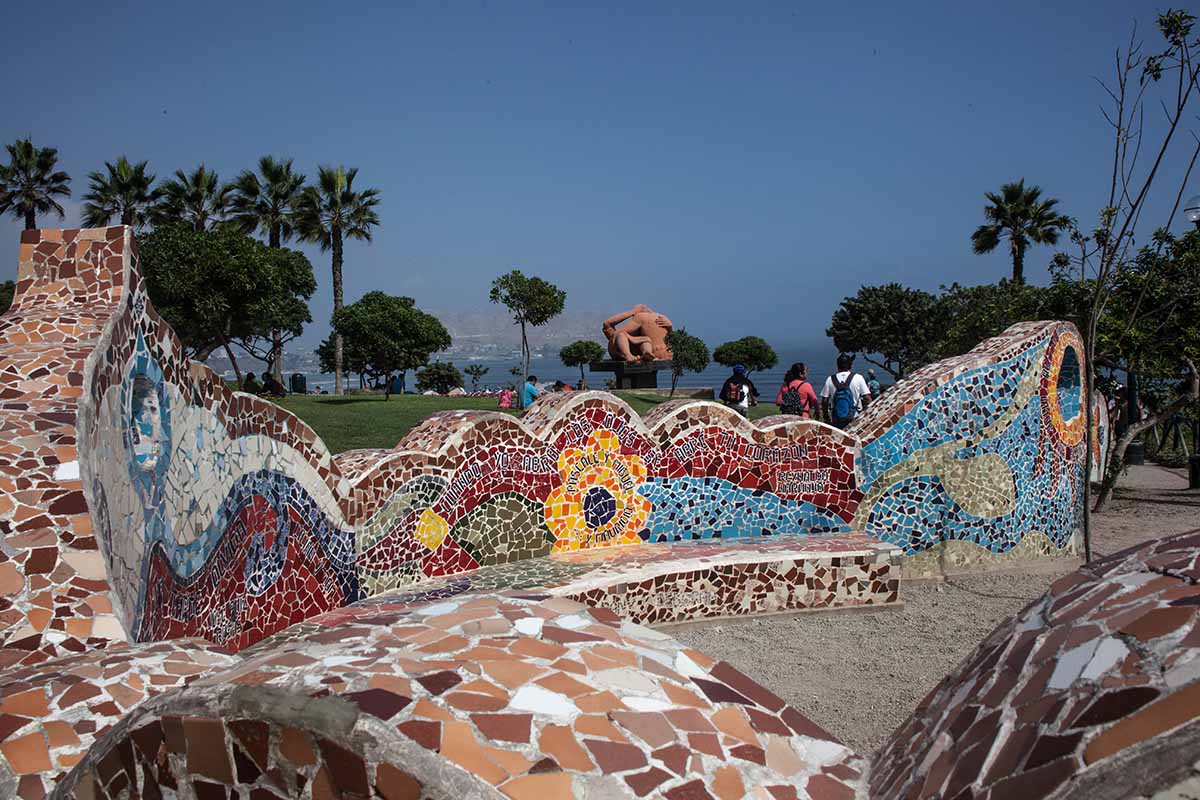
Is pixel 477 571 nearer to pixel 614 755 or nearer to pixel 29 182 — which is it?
pixel 614 755

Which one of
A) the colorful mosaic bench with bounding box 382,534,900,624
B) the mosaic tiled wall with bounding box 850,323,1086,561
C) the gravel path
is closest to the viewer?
the gravel path

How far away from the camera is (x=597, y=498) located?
5.65m

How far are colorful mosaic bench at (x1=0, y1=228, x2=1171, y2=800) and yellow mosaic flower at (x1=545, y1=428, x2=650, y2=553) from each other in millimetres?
16

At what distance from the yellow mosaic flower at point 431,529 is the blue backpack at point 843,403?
4401mm

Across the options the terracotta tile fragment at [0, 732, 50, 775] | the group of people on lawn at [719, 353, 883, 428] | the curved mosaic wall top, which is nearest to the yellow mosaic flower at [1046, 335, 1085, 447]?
the curved mosaic wall top

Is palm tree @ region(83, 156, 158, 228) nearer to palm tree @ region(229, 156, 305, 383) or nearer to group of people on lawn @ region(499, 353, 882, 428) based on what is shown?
palm tree @ region(229, 156, 305, 383)

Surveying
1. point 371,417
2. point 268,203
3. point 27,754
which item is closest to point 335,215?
point 268,203

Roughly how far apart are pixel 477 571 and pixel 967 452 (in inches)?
133

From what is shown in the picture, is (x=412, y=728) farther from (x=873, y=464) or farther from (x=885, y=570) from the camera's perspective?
(x=873, y=464)

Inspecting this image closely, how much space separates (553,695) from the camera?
1.70m

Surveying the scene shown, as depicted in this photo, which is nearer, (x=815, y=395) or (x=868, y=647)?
(x=868, y=647)

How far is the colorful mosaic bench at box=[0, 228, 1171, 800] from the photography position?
1.54 m

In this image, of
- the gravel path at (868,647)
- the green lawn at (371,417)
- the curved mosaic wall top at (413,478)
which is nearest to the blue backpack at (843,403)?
the curved mosaic wall top at (413,478)

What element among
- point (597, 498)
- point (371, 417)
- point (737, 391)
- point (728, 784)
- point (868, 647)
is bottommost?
point (868, 647)
